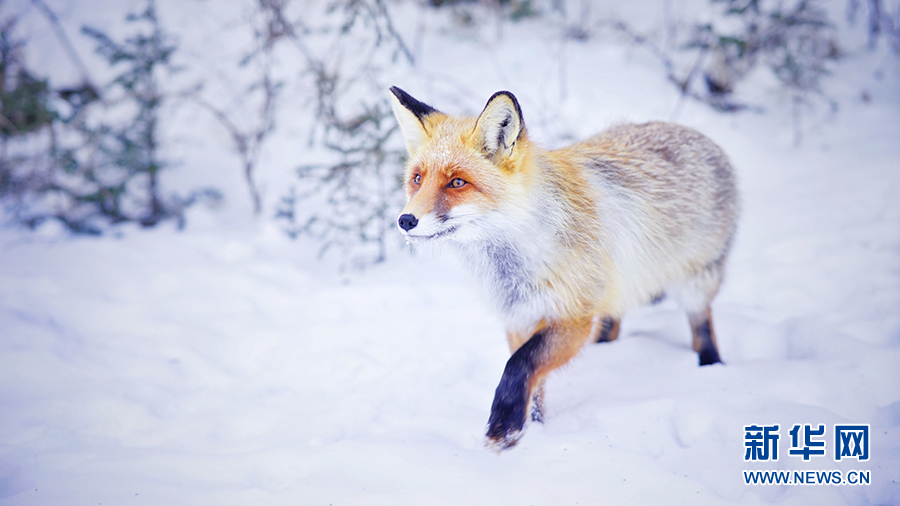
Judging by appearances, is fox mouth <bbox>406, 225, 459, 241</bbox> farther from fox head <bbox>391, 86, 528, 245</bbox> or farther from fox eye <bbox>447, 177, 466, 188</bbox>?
fox eye <bbox>447, 177, 466, 188</bbox>

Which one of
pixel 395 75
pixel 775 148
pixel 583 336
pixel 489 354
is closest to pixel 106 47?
pixel 395 75

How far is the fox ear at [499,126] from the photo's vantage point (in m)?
1.77

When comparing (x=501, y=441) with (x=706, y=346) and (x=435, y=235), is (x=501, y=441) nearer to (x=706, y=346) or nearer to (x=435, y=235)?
(x=435, y=235)

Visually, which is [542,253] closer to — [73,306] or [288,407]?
[288,407]

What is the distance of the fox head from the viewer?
5.72ft

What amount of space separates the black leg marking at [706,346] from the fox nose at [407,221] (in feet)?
6.47

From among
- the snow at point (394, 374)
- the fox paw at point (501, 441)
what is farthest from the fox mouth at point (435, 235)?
the fox paw at point (501, 441)

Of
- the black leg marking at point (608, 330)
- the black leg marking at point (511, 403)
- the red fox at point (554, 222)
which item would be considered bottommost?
the black leg marking at point (608, 330)

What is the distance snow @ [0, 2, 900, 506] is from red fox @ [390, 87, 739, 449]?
1.01ft

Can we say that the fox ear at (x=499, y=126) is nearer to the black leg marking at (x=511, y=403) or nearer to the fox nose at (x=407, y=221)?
the fox nose at (x=407, y=221)

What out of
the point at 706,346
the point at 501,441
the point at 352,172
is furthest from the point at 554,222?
the point at 352,172

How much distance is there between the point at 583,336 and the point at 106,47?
4904mm

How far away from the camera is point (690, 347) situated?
290 centimetres

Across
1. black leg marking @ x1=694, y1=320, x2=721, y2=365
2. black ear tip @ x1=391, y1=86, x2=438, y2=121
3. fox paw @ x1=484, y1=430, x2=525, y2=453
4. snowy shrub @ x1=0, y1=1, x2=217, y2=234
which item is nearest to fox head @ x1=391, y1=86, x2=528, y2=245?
black ear tip @ x1=391, y1=86, x2=438, y2=121
